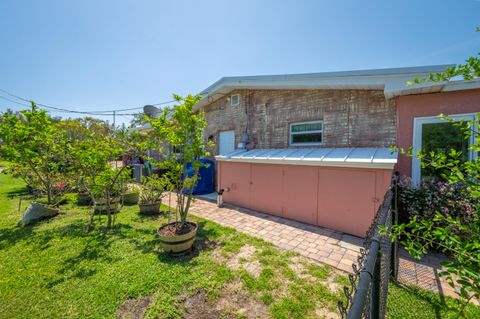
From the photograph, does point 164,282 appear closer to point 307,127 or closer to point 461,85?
point 307,127

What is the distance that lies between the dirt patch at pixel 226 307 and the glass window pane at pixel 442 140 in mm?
5384

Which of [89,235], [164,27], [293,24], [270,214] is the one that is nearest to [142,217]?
[89,235]

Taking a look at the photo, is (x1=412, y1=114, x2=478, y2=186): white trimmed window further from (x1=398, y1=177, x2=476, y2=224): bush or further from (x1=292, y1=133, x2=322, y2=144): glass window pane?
(x1=292, y1=133, x2=322, y2=144): glass window pane

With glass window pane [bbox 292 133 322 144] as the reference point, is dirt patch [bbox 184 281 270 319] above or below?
below

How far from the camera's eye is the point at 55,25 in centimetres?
857

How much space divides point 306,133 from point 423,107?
3.26 m

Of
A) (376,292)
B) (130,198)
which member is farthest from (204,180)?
(376,292)

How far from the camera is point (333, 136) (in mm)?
6613

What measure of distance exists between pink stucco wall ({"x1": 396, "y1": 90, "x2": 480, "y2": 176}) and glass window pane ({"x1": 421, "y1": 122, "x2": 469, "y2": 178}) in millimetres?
303

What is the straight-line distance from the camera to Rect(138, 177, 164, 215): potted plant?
22.6ft

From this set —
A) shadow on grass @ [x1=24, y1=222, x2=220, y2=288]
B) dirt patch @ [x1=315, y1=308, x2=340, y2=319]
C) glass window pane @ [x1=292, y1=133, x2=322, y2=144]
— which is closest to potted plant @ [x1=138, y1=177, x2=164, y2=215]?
shadow on grass @ [x1=24, y1=222, x2=220, y2=288]

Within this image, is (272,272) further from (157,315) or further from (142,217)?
(142,217)

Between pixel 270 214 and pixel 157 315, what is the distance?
456 centimetres

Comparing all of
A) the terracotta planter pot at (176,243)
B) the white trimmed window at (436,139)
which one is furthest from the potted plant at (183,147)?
the white trimmed window at (436,139)
